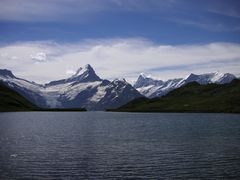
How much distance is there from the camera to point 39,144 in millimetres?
111688

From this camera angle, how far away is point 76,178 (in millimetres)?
65812

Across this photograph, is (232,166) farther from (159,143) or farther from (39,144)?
(39,144)

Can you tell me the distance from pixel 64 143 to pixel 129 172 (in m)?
47.5

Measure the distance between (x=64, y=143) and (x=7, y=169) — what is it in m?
42.9

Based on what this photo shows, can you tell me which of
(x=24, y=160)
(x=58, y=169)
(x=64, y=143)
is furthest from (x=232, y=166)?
(x=64, y=143)

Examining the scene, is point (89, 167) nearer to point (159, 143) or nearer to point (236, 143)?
point (159, 143)

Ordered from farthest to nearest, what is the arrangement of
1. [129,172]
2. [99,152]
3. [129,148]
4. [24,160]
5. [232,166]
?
1. [129,148]
2. [99,152]
3. [24,160]
4. [232,166]
5. [129,172]

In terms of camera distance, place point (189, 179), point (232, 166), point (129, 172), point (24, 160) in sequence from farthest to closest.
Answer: point (24, 160), point (232, 166), point (129, 172), point (189, 179)

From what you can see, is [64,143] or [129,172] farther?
[64,143]

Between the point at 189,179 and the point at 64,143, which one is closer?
the point at 189,179

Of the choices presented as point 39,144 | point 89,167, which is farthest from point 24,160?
point 39,144

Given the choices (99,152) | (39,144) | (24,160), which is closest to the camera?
(24,160)

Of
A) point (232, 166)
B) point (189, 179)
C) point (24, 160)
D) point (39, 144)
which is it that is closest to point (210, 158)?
point (232, 166)

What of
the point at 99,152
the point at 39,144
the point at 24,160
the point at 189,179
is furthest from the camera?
the point at 39,144
